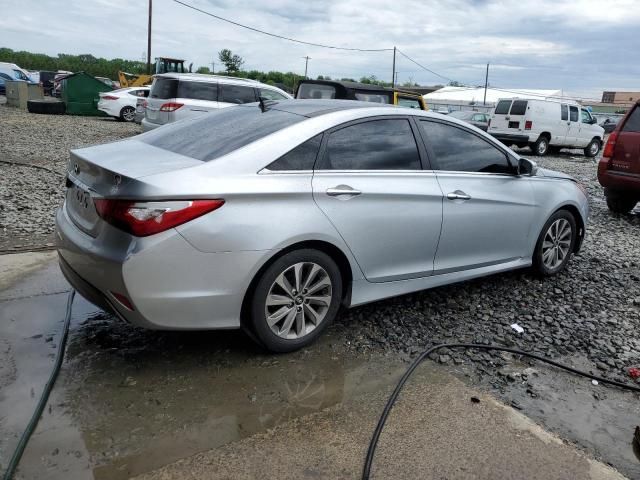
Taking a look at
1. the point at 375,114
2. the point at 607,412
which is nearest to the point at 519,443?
the point at 607,412

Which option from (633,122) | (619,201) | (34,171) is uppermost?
(633,122)

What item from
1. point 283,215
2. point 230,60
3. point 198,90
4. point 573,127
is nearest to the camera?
point 283,215

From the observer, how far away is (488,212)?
442 cm

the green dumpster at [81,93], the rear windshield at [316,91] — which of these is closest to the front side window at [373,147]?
the rear windshield at [316,91]

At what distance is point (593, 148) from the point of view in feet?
67.5

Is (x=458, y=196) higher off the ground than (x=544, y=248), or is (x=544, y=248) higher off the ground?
(x=458, y=196)

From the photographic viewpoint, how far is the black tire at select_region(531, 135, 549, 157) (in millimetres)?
18797

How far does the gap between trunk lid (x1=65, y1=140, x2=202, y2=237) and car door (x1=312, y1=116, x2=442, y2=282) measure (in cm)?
89

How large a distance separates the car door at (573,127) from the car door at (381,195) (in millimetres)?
17589

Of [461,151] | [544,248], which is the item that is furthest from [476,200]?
[544,248]

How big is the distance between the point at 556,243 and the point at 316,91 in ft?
21.4

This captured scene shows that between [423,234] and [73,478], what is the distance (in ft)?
8.60

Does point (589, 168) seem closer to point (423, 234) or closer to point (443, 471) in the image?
point (423, 234)

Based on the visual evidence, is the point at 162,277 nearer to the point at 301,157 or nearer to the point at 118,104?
the point at 301,157
